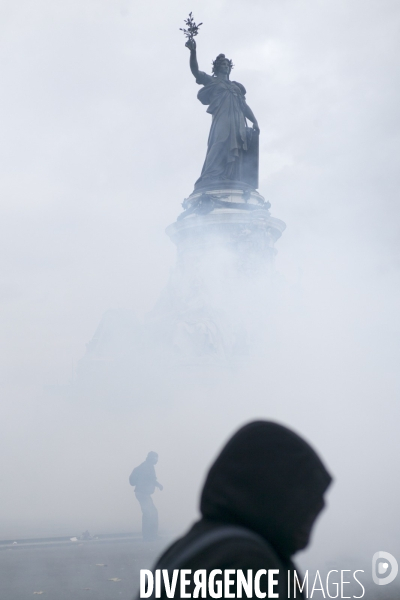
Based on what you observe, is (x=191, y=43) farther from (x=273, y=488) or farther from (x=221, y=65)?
(x=273, y=488)

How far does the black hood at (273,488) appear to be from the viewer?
5.83 ft

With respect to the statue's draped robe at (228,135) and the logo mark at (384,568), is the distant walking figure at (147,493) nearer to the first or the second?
the logo mark at (384,568)

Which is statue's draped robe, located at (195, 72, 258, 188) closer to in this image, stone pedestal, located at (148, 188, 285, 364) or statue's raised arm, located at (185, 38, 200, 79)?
statue's raised arm, located at (185, 38, 200, 79)

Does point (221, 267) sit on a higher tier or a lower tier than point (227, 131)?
lower

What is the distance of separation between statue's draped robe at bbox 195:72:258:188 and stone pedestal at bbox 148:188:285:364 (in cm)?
112

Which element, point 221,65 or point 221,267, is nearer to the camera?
point 221,267

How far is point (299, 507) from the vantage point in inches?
70.1

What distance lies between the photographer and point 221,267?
1873 centimetres

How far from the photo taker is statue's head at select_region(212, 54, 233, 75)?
20547mm

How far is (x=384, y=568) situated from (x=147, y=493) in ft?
12.8

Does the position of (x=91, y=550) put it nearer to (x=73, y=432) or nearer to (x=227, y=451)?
(x=73, y=432)

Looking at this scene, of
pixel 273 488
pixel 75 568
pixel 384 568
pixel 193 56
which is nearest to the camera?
pixel 273 488

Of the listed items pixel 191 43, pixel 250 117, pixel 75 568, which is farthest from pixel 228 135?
pixel 75 568

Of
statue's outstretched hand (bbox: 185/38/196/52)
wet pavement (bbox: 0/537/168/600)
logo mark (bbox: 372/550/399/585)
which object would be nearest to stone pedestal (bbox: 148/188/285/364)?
statue's outstretched hand (bbox: 185/38/196/52)
